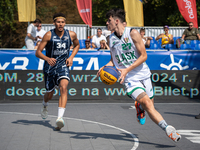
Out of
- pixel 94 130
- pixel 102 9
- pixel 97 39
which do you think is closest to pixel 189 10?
pixel 97 39

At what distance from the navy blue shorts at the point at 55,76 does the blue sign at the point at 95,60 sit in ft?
15.0

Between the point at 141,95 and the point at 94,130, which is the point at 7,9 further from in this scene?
the point at 141,95

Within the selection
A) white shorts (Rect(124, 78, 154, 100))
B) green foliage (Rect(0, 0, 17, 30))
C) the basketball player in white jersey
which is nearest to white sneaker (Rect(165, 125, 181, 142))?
the basketball player in white jersey

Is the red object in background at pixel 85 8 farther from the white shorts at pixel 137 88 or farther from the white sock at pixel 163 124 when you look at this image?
the white sock at pixel 163 124

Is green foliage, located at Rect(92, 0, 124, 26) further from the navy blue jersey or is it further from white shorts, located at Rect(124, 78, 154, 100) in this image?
white shorts, located at Rect(124, 78, 154, 100)

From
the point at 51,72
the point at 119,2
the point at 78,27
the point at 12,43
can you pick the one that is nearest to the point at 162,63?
the point at 51,72

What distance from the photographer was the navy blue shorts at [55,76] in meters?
6.81

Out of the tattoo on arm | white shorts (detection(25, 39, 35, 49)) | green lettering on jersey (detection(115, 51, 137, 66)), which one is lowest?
the tattoo on arm

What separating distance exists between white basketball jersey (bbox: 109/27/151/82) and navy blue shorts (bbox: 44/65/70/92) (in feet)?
5.19

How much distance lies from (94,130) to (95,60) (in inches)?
215

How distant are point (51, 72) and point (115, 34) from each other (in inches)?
77.8

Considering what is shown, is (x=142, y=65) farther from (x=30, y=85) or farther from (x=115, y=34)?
(x=30, y=85)

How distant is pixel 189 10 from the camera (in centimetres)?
1673

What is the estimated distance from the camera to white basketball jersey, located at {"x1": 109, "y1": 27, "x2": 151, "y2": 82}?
544 centimetres
